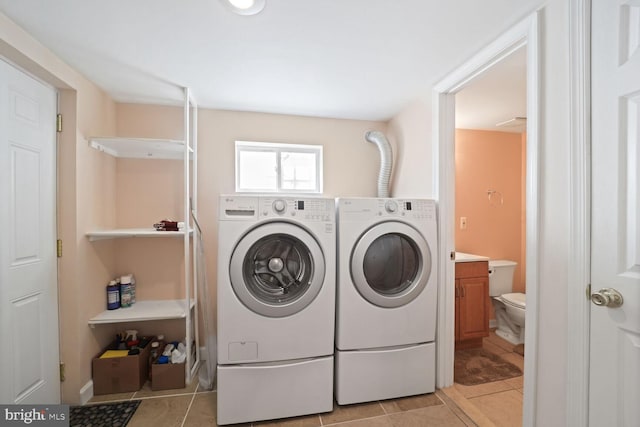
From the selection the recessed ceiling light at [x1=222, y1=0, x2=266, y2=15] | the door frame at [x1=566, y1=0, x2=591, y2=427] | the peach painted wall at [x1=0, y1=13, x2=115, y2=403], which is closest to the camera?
the door frame at [x1=566, y1=0, x2=591, y2=427]

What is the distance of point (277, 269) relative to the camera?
159cm

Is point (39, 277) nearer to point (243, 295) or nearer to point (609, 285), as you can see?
point (243, 295)

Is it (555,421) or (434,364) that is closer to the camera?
(555,421)

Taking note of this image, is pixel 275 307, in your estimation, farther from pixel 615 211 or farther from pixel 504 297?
pixel 504 297

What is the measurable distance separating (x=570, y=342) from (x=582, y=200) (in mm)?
553

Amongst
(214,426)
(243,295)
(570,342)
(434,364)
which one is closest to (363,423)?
(434,364)

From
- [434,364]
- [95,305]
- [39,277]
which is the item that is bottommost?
[434,364]

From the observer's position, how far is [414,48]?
145 cm

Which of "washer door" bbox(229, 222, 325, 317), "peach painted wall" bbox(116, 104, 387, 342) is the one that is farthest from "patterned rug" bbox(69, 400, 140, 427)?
"washer door" bbox(229, 222, 325, 317)

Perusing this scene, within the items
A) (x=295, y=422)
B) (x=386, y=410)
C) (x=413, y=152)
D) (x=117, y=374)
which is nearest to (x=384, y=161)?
(x=413, y=152)

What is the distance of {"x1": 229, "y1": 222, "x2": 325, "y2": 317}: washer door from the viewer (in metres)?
1.50

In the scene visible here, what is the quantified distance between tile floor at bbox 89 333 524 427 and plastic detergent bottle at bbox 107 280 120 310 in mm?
572

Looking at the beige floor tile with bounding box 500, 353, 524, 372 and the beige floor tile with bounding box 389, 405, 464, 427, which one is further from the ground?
the beige floor tile with bounding box 389, 405, 464, 427

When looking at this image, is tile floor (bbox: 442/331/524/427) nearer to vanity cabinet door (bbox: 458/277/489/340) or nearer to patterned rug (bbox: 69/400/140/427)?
vanity cabinet door (bbox: 458/277/489/340)
